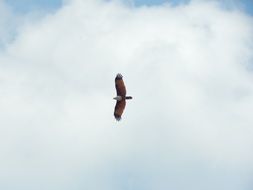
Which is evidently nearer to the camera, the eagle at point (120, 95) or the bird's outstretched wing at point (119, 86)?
the eagle at point (120, 95)

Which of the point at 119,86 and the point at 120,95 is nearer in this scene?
the point at 120,95

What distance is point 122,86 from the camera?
1401 inches

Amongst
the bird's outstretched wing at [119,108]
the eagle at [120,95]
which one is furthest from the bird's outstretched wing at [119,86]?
the bird's outstretched wing at [119,108]

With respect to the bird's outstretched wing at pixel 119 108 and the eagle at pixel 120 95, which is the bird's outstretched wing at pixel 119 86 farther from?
the bird's outstretched wing at pixel 119 108

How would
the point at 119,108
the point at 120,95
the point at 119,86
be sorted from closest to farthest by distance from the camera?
the point at 120,95 → the point at 119,86 → the point at 119,108

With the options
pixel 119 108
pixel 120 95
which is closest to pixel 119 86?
pixel 120 95

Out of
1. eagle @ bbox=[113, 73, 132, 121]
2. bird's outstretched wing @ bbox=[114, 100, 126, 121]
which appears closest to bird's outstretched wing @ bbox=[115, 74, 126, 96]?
eagle @ bbox=[113, 73, 132, 121]

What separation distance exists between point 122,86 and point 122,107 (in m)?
2.48

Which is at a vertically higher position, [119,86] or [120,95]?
[119,86]

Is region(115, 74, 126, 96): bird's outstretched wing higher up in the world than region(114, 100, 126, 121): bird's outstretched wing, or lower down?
higher up

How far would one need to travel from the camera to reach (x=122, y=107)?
117 ft

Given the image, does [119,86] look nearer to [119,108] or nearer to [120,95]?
[120,95]

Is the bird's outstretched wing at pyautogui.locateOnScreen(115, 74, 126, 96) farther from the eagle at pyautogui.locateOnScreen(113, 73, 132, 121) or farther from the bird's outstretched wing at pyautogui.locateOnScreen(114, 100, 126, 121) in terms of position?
the bird's outstretched wing at pyautogui.locateOnScreen(114, 100, 126, 121)

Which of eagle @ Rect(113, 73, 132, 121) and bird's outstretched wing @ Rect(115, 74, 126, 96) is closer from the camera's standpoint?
eagle @ Rect(113, 73, 132, 121)
